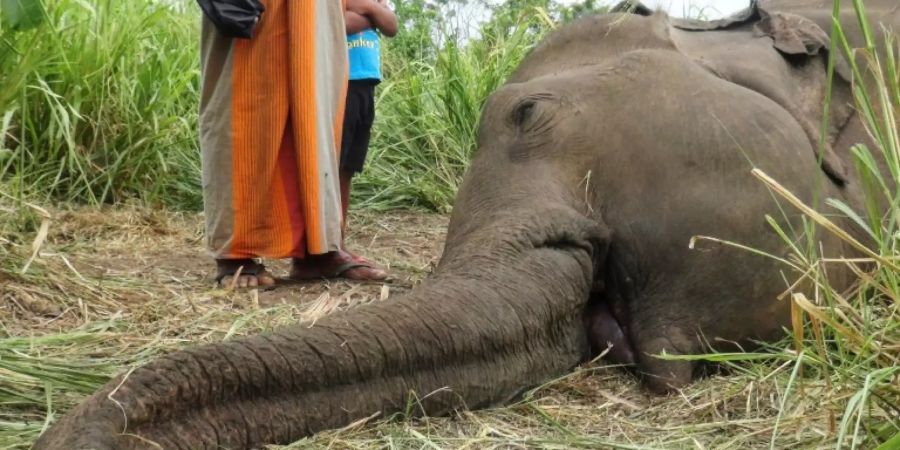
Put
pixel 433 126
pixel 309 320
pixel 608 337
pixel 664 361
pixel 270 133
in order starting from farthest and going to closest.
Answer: pixel 433 126, pixel 270 133, pixel 608 337, pixel 664 361, pixel 309 320

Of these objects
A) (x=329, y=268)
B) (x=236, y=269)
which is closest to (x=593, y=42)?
(x=329, y=268)

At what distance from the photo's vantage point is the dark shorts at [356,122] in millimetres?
4945

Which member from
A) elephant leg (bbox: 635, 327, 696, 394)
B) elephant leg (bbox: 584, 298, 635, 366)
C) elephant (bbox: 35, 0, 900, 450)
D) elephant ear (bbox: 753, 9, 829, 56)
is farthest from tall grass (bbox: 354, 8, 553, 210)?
elephant leg (bbox: 635, 327, 696, 394)

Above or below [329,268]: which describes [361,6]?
above

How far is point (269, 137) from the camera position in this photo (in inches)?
168

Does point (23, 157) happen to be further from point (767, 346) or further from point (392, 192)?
point (767, 346)

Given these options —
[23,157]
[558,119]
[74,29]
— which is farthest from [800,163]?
[74,29]

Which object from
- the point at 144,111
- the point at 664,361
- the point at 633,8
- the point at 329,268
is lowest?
the point at 329,268

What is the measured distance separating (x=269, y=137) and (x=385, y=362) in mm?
1839

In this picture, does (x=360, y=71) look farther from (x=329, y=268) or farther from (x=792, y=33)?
(x=792, y=33)

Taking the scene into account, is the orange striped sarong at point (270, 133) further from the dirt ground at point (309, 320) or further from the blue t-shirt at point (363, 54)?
the blue t-shirt at point (363, 54)

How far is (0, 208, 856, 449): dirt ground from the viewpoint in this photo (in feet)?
8.47

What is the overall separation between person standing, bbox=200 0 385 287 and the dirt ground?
0.54ft

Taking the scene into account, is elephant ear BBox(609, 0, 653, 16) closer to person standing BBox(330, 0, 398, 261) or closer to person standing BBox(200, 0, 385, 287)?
person standing BBox(200, 0, 385, 287)
